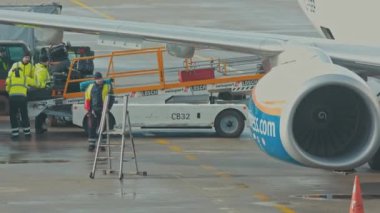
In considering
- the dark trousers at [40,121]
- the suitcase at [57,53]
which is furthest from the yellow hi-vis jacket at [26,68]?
the suitcase at [57,53]

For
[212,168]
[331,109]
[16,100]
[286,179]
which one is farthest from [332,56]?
[16,100]

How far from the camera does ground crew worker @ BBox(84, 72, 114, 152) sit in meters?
22.3

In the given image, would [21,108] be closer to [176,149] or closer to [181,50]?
[176,149]

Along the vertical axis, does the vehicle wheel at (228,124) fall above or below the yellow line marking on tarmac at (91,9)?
below

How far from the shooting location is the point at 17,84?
971 inches

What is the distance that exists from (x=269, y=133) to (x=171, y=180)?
362 cm

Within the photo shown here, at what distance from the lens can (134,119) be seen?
24297mm

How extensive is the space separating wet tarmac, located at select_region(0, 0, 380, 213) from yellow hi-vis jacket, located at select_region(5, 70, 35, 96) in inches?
39.4

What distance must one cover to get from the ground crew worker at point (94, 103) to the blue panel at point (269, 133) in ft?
23.2

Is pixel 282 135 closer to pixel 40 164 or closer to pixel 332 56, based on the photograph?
pixel 332 56

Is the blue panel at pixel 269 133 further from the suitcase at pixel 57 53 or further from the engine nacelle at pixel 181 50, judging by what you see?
the suitcase at pixel 57 53

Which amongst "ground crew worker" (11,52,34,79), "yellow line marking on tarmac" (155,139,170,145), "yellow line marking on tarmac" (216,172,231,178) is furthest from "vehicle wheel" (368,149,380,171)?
"ground crew worker" (11,52,34,79)

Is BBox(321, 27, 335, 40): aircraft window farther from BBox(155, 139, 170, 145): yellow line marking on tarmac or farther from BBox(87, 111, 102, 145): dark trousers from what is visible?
BBox(87, 111, 102, 145): dark trousers

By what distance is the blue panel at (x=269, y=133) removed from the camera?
48.2 ft
